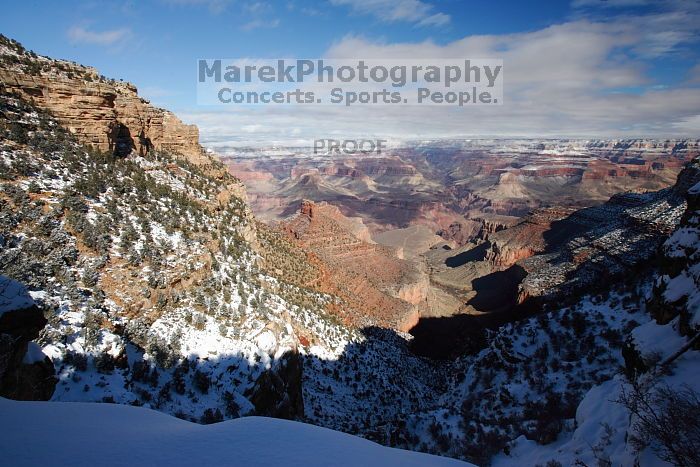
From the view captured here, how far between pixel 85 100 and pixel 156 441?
18472mm

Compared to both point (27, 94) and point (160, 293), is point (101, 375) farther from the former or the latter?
point (27, 94)

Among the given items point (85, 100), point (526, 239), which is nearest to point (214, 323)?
point (85, 100)

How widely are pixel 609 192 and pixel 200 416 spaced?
192 meters

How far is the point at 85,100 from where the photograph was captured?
673 inches

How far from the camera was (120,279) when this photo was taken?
1239 cm

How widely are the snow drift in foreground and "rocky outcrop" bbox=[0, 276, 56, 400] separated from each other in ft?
5.86

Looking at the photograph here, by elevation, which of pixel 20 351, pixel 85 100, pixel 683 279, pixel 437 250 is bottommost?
pixel 437 250

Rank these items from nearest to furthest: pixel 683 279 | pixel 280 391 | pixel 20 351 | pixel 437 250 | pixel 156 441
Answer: pixel 156 441
pixel 20 351
pixel 683 279
pixel 280 391
pixel 437 250

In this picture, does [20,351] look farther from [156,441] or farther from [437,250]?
[437,250]

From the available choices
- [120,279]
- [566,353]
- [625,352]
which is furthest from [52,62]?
[566,353]

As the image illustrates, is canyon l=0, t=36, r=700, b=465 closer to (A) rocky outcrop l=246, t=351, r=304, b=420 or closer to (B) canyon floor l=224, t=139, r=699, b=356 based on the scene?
(A) rocky outcrop l=246, t=351, r=304, b=420

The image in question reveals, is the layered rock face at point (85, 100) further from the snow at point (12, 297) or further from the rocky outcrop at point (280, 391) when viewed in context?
the rocky outcrop at point (280, 391)

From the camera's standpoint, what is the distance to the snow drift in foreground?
152 inches

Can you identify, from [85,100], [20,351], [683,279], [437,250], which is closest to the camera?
[20,351]
